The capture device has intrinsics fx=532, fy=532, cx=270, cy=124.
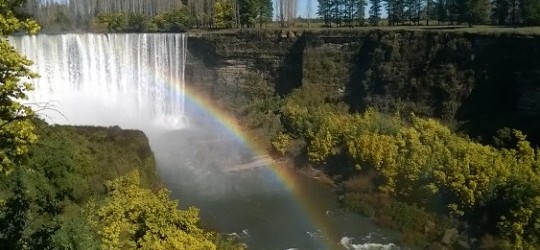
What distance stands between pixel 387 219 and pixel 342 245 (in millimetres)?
3678

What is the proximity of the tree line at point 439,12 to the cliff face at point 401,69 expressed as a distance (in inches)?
277

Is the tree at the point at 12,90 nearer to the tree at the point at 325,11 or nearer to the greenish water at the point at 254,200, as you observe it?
the greenish water at the point at 254,200

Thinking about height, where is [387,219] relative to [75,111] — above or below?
below

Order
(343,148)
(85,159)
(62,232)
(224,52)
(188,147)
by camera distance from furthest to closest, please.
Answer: (224,52), (188,147), (343,148), (85,159), (62,232)

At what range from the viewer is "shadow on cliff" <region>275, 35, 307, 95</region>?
42062 millimetres

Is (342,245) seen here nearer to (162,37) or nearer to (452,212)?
(452,212)

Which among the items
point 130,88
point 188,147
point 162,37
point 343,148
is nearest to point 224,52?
point 162,37

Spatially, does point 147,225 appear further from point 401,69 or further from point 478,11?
point 478,11

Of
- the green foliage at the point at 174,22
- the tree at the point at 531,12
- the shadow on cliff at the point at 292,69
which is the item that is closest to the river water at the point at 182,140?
the shadow on cliff at the point at 292,69

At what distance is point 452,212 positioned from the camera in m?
24.2

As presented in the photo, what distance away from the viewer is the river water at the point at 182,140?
23.9 m

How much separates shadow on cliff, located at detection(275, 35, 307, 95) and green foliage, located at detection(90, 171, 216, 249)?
2893 cm

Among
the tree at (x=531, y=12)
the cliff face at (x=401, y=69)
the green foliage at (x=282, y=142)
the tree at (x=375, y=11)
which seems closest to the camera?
the cliff face at (x=401, y=69)

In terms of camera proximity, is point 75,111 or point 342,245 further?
point 75,111
